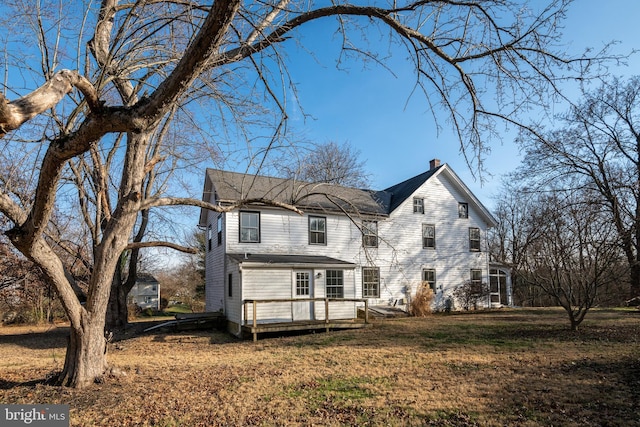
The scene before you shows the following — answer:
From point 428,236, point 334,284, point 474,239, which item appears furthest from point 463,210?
point 334,284

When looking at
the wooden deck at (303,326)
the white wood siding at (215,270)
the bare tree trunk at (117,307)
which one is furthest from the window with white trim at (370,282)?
the bare tree trunk at (117,307)

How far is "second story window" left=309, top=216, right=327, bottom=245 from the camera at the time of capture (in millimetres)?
17547

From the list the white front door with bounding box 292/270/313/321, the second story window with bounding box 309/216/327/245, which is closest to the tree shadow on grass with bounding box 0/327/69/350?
the white front door with bounding box 292/270/313/321

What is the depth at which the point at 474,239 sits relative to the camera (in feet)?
74.7

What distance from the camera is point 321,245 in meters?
17.7

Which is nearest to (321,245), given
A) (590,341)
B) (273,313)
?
(273,313)

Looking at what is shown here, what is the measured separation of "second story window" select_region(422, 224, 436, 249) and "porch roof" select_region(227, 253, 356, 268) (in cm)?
668

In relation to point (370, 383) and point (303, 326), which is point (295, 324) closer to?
point (303, 326)

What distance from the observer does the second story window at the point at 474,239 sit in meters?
22.6

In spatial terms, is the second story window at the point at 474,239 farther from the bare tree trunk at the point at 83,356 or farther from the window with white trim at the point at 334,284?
the bare tree trunk at the point at 83,356

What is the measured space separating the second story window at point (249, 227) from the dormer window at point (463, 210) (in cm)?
1236

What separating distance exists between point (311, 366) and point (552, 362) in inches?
190

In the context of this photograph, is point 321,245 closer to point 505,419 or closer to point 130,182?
point 130,182

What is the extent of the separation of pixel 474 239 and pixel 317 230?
34.1 ft
